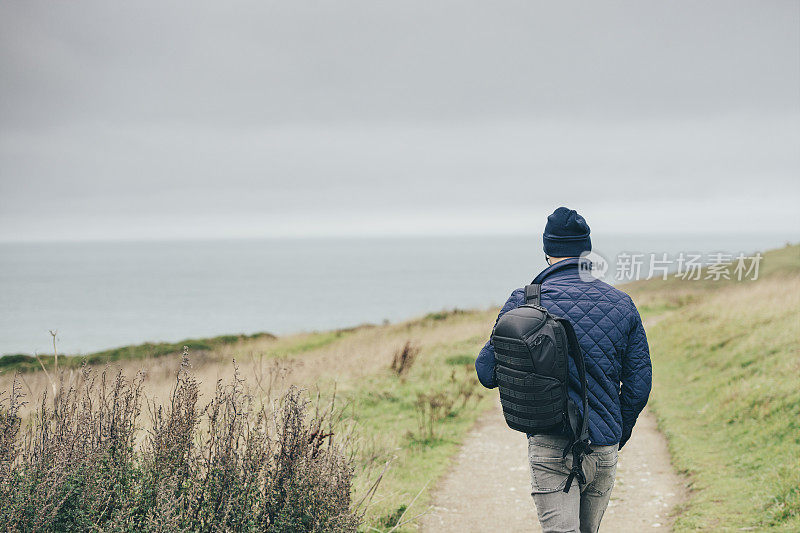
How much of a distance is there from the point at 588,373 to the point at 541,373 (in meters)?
0.36

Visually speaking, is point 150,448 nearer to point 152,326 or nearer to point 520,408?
point 520,408

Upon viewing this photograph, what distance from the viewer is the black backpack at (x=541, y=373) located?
298 centimetres

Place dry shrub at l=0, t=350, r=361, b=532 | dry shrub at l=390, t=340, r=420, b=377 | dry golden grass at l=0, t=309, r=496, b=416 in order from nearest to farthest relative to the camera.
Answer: dry shrub at l=0, t=350, r=361, b=532 < dry golden grass at l=0, t=309, r=496, b=416 < dry shrub at l=390, t=340, r=420, b=377

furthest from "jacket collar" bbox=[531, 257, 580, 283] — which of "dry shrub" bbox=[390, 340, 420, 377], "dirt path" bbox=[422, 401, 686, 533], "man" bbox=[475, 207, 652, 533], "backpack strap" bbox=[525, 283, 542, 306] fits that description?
"dry shrub" bbox=[390, 340, 420, 377]

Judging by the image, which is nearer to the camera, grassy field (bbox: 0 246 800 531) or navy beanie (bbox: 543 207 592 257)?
navy beanie (bbox: 543 207 592 257)

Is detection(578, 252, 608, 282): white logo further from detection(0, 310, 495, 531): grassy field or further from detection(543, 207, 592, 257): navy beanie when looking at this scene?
detection(0, 310, 495, 531): grassy field

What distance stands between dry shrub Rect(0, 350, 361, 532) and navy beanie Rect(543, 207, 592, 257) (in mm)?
2055

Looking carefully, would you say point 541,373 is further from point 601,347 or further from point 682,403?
point 682,403

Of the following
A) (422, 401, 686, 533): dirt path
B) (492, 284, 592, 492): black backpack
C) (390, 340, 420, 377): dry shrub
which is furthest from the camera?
(390, 340, 420, 377): dry shrub

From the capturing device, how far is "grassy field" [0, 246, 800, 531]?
5969mm

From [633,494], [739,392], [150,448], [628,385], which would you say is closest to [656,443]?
[739,392]

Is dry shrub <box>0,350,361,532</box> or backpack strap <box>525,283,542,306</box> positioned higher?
backpack strap <box>525,283,542,306</box>

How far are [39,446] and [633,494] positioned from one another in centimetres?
604

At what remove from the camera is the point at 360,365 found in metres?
16.1
